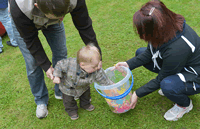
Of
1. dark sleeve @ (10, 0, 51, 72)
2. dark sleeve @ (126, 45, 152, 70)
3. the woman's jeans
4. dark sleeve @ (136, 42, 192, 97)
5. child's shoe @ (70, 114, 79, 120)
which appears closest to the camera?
dark sleeve @ (10, 0, 51, 72)

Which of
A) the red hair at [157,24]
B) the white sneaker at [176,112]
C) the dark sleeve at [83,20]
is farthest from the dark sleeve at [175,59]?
the dark sleeve at [83,20]

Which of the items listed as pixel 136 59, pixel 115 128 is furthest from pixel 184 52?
pixel 115 128

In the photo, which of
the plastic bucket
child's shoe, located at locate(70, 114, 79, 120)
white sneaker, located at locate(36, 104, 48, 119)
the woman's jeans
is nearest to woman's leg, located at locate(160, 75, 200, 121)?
the woman's jeans

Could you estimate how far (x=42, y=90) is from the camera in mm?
2037

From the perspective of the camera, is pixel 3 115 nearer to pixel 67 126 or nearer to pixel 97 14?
pixel 67 126

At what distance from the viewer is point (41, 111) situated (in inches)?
81.7

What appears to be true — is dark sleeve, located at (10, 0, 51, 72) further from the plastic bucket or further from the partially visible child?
the plastic bucket

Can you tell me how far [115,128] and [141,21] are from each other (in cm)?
116

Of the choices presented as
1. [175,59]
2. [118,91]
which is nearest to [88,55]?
[118,91]

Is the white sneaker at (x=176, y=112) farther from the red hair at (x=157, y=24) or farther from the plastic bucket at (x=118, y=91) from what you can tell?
the red hair at (x=157, y=24)

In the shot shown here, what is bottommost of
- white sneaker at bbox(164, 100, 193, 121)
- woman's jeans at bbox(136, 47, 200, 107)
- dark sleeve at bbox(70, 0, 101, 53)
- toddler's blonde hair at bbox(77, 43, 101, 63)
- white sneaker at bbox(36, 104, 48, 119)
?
white sneaker at bbox(36, 104, 48, 119)

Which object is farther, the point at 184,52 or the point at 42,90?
the point at 42,90

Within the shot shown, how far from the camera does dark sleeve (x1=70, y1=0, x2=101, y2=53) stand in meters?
1.47

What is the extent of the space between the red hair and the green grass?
2.91 feet
